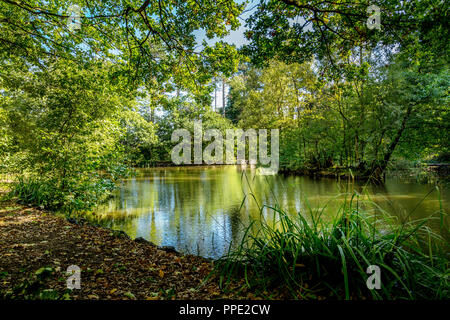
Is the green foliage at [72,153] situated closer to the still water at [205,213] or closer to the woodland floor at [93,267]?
the still water at [205,213]

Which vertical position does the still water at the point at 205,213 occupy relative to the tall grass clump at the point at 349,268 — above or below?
below

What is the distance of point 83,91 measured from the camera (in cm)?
662

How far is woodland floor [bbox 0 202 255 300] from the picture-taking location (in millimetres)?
1876

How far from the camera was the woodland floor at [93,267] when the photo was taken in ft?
6.15

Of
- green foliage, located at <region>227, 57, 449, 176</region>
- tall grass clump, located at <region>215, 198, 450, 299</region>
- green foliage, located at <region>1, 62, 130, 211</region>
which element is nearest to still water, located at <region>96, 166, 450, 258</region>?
green foliage, located at <region>1, 62, 130, 211</region>

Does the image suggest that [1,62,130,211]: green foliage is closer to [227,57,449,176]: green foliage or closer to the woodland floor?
the woodland floor

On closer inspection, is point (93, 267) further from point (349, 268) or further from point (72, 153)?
point (72, 153)

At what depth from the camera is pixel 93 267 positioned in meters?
2.39

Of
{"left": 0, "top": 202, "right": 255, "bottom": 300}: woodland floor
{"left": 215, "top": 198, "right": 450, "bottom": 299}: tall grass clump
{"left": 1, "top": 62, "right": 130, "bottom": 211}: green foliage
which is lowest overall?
{"left": 0, "top": 202, "right": 255, "bottom": 300}: woodland floor

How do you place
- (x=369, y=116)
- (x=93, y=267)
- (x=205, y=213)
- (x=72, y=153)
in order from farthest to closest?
1. (x=369, y=116)
2. (x=205, y=213)
3. (x=72, y=153)
4. (x=93, y=267)

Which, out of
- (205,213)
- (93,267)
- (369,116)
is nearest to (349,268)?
(93,267)

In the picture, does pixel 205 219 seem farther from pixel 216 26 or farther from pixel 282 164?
pixel 282 164

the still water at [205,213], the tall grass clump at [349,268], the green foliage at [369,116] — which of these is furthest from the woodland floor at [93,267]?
the green foliage at [369,116]
